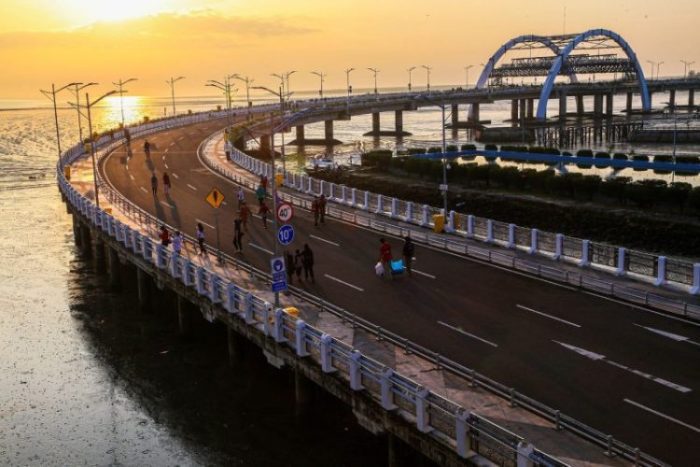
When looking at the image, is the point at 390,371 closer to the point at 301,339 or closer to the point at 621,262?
the point at 301,339

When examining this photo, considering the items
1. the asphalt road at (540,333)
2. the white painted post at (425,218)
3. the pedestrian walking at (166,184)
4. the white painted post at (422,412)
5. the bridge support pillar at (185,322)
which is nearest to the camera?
the white painted post at (422,412)

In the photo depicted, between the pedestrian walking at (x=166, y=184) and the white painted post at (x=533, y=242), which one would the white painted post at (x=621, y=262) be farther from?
the pedestrian walking at (x=166, y=184)

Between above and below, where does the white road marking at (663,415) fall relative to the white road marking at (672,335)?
below

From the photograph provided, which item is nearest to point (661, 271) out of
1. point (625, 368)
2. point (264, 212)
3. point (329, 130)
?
point (625, 368)

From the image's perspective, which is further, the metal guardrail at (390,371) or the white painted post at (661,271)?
the white painted post at (661,271)

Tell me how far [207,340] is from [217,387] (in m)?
5.29

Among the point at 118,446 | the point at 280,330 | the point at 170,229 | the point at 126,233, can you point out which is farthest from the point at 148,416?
the point at 170,229

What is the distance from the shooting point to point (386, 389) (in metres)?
18.1

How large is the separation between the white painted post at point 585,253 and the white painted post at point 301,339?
45.4 ft

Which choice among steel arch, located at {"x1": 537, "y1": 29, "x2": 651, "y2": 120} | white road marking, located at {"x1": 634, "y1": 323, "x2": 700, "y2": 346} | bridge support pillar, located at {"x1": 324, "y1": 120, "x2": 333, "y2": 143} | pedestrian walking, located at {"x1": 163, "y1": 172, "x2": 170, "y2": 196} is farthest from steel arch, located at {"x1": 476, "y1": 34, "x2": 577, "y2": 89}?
white road marking, located at {"x1": 634, "y1": 323, "x2": 700, "y2": 346}

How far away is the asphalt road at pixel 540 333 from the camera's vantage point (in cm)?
1822

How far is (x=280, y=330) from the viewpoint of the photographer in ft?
75.4

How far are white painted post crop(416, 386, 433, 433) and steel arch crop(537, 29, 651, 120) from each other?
476 ft

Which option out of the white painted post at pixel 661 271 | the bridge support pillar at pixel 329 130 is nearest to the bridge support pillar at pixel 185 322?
the white painted post at pixel 661 271
